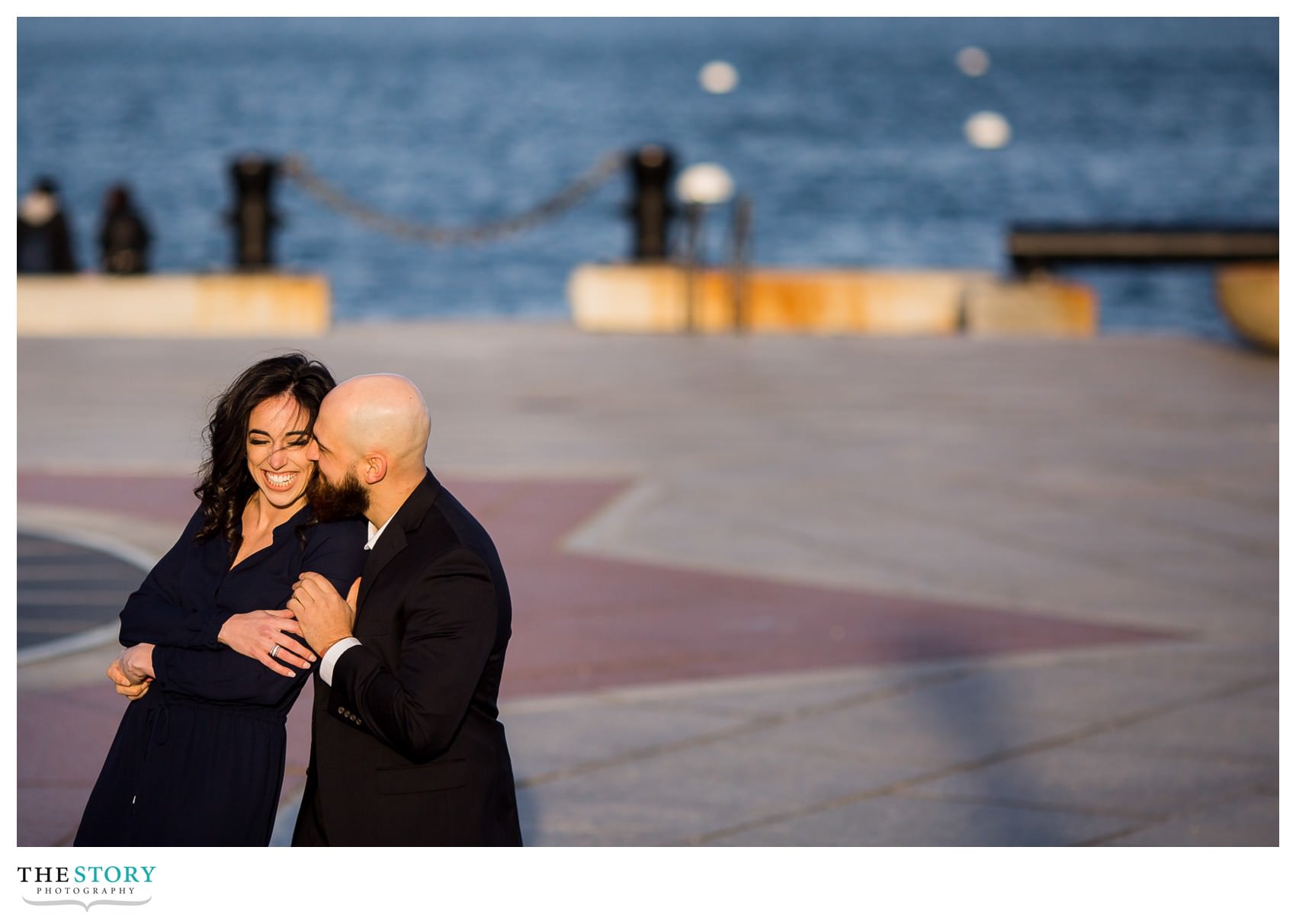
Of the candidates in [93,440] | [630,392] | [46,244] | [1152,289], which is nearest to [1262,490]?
[630,392]

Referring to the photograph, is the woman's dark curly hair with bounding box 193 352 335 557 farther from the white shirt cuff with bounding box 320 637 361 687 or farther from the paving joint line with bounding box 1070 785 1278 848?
the paving joint line with bounding box 1070 785 1278 848

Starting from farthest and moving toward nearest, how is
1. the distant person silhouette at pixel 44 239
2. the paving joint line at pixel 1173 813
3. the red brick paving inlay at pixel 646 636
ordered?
the distant person silhouette at pixel 44 239, the red brick paving inlay at pixel 646 636, the paving joint line at pixel 1173 813

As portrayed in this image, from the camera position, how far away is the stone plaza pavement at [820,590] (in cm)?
631

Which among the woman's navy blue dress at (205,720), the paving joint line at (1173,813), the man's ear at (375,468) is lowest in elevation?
the paving joint line at (1173,813)

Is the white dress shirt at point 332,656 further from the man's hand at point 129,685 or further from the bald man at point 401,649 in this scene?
the man's hand at point 129,685

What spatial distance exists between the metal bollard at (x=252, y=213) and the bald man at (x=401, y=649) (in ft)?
59.9

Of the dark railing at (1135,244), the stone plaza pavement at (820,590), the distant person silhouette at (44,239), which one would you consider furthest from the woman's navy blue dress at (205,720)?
the distant person silhouette at (44,239)

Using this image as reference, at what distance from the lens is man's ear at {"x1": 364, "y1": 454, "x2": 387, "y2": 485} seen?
3.62 metres

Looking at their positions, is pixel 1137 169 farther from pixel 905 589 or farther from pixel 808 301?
pixel 905 589

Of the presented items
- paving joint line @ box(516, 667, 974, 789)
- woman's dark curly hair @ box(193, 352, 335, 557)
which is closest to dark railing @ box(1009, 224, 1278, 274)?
paving joint line @ box(516, 667, 974, 789)

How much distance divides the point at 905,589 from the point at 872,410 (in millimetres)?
6424

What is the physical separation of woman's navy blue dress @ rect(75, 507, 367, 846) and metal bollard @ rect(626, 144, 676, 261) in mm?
18132

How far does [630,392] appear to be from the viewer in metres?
16.5

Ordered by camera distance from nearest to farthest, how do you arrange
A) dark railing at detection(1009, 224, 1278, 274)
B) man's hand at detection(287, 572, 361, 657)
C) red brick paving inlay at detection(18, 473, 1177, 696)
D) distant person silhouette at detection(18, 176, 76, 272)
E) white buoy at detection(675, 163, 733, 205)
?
man's hand at detection(287, 572, 361, 657), red brick paving inlay at detection(18, 473, 1177, 696), white buoy at detection(675, 163, 733, 205), dark railing at detection(1009, 224, 1278, 274), distant person silhouette at detection(18, 176, 76, 272)
